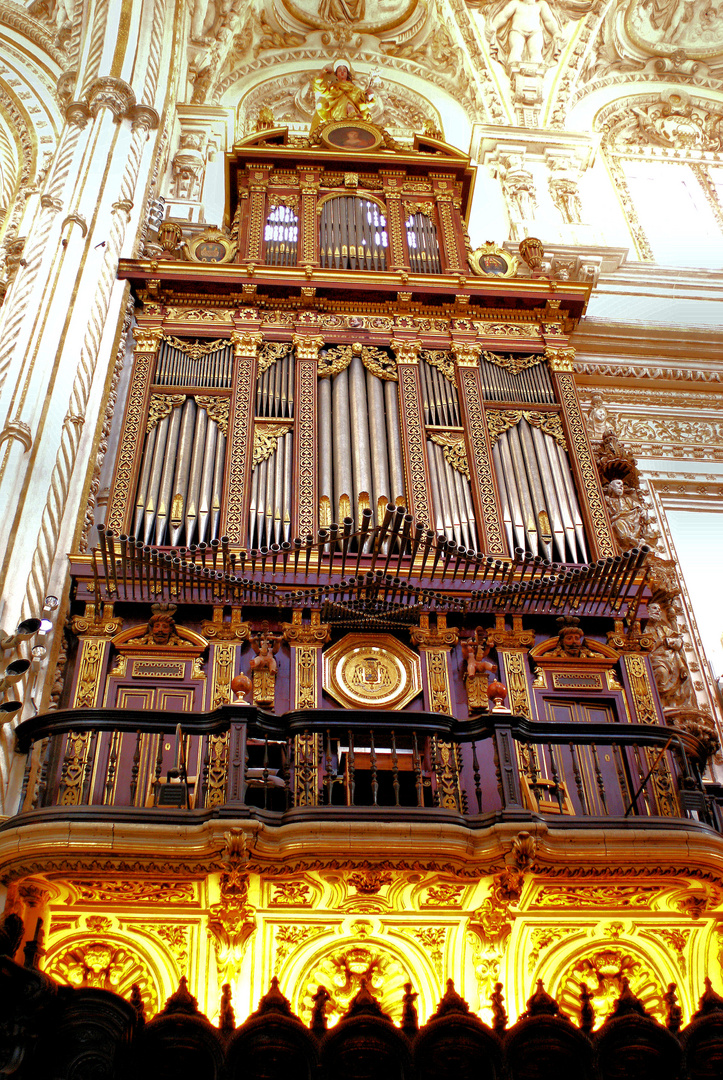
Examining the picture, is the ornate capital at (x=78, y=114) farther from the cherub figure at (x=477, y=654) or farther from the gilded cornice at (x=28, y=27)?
the cherub figure at (x=477, y=654)

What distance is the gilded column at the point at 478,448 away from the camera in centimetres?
1205

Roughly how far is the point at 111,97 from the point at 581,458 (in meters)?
8.48

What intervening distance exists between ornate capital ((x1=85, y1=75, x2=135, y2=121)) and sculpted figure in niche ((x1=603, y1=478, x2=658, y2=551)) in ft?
28.1

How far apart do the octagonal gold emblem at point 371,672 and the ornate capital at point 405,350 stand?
13.6 feet

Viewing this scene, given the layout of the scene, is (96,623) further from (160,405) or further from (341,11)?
(341,11)

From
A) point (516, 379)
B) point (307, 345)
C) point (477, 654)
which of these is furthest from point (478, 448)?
point (477, 654)

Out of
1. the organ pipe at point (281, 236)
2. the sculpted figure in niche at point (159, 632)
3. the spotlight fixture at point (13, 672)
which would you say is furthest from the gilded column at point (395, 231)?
the spotlight fixture at point (13, 672)

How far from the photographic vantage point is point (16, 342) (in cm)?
1263

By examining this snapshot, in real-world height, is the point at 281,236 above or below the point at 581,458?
above

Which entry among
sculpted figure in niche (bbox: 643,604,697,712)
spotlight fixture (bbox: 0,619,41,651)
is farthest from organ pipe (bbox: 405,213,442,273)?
spotlight fixture (bbox: 0,619,41,651)

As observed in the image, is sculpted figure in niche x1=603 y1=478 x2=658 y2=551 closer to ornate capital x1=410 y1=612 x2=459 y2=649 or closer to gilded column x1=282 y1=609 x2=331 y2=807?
ornate capital x1=410 y1=612 x2=459 y2=649

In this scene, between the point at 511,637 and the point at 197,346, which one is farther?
the point at 197,346

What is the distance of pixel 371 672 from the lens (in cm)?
1084

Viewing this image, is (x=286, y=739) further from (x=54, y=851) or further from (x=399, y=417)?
(x=399, y=417)
